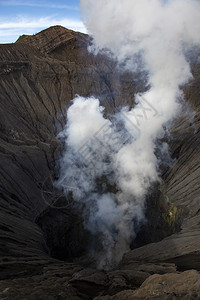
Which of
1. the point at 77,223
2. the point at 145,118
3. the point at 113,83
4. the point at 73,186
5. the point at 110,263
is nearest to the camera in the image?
the point at 110,263

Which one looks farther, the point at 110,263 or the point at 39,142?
the point at 39,142

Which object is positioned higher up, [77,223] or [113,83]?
[113,83]

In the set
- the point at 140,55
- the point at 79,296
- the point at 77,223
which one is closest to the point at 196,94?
the point at 140,55

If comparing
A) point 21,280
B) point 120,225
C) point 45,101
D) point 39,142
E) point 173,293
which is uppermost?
point 45,101

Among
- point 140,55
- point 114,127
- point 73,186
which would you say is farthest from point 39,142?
point 140,55

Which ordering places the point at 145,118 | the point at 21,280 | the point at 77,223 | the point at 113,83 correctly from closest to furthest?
the point at 21,280, the point at 77,223, the point at 145,118, the point at 113,83

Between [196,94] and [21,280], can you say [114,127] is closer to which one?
[196,94]
